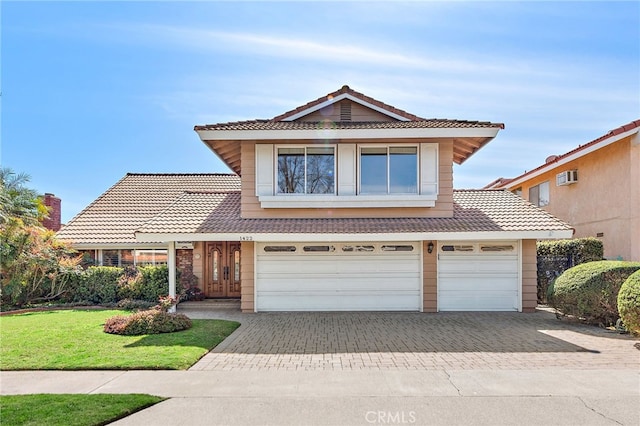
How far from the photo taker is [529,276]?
12.5m

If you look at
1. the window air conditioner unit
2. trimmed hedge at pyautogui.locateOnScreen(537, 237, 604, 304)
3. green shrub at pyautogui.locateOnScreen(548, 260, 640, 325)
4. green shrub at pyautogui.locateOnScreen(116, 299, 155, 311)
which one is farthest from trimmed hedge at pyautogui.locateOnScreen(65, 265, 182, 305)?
the window air conditioner unit

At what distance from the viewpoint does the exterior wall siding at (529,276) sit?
40.9ft

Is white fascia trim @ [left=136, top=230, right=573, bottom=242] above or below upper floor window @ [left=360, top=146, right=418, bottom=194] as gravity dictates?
below

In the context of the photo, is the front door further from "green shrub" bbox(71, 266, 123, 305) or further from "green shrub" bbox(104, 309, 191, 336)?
"green shrub" bbox(104, 309, 191, 336)

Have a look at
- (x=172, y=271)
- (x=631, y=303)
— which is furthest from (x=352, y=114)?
(x=631, y=303)

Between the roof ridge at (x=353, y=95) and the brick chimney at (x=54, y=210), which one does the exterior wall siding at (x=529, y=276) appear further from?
the brick chimney at (x=54, y=210)

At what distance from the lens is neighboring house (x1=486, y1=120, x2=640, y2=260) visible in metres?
13.7

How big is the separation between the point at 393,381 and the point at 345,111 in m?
10.3

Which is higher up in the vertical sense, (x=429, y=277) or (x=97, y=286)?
(x=429, y=277)

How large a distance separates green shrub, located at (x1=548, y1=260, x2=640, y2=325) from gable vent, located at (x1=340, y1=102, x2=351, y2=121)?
852 centimetres

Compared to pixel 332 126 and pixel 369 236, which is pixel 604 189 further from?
pixel 332 126

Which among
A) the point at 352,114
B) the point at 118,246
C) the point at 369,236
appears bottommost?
the point at 118,246

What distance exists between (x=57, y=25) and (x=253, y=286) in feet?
28.1

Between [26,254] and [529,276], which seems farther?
[26,254]
